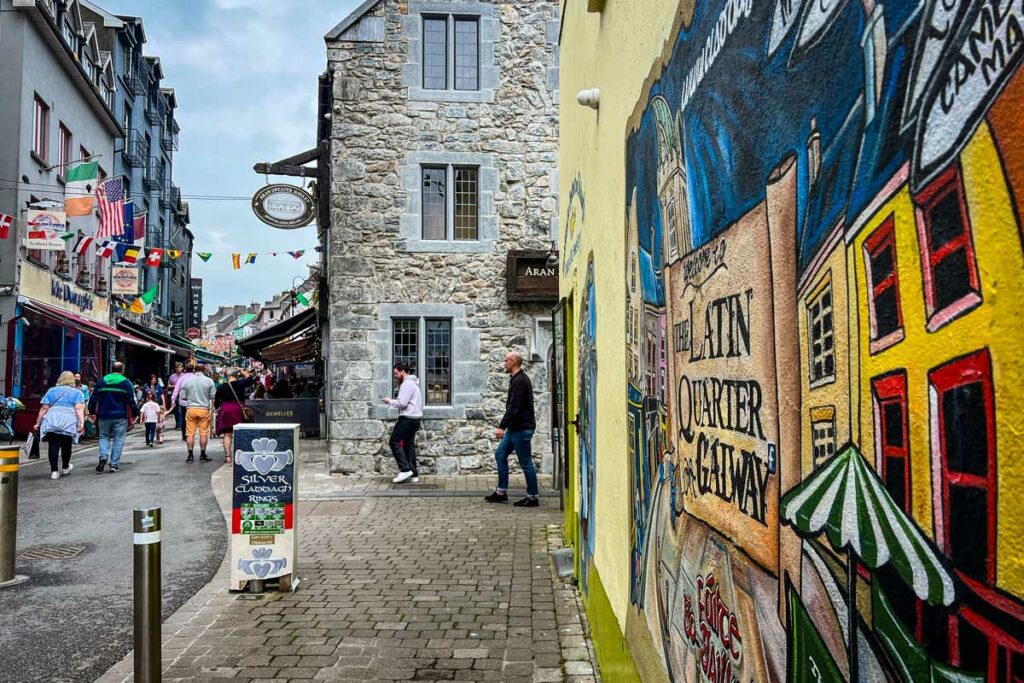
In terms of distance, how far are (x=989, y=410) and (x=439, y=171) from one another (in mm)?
12519

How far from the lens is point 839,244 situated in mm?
1191

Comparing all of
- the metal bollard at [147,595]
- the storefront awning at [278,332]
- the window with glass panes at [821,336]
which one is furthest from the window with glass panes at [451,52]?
the window with glass panes at [821,336]

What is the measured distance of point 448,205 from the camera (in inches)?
506

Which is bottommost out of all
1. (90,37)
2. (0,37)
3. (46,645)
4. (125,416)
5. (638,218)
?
(46,645)

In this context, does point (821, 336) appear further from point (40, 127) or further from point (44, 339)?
point (40, 127)

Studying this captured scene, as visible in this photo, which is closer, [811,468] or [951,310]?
[951,310]

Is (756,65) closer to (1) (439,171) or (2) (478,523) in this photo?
(2) (478,523)

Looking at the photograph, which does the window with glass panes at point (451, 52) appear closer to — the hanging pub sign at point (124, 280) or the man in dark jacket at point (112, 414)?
the man in dark jacket at point (112, 414)

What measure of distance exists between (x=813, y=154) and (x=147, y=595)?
336 cm

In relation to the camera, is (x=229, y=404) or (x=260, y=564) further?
(x=229, y=404)

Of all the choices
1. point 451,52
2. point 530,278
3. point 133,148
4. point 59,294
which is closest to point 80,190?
point 59,294

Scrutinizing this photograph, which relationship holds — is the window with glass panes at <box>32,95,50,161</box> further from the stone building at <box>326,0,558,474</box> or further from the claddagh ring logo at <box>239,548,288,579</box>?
the claddagh ring logo at <box>239,548,288,579</box>

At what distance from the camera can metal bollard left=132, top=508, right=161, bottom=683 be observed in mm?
3455

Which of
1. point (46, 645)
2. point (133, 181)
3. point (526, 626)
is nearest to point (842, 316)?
point (526, 626)
